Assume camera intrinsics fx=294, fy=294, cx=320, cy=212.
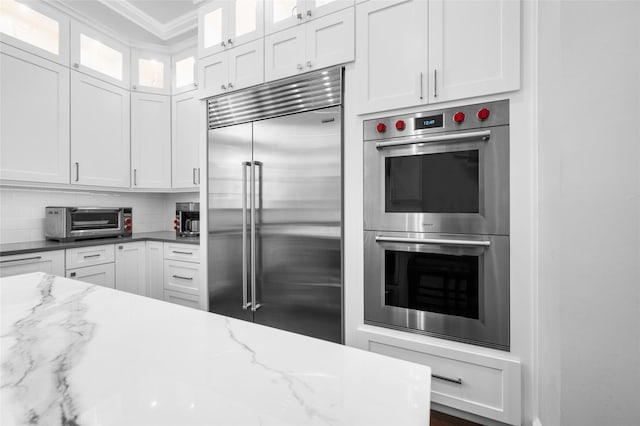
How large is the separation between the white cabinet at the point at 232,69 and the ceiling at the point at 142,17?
0.60 m

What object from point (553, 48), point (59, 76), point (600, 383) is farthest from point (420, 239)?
point (59, 76)

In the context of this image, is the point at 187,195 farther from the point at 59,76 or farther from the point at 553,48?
the point at 553,48

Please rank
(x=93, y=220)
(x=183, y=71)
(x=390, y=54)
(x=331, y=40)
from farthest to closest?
(x=183, y=71), (x=93, y=220), (x=331, y=40), (x=390, y=54)

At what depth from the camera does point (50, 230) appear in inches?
104

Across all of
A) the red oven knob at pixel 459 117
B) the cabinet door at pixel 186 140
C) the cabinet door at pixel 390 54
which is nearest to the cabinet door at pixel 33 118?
the cabinet door at pixel 186 140

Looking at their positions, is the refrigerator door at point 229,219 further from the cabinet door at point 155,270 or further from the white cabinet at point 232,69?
the cabinet door at point 155,270

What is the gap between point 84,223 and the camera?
2.69 metres

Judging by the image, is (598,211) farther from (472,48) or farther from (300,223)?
(300,223)

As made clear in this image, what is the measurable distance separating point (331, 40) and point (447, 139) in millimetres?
983

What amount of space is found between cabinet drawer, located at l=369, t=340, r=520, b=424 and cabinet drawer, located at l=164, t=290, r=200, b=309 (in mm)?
1992

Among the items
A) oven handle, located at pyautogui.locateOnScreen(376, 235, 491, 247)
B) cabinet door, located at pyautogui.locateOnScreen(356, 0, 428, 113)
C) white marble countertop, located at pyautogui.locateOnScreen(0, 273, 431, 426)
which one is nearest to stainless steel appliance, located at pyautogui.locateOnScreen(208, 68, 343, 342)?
cabinet door, located at pyautogui.locateOnScreen(356, 0, 428, 113)

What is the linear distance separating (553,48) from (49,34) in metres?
3.68

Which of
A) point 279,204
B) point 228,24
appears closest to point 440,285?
point 279,204

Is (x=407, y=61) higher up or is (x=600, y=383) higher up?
(x=407, y=61)
